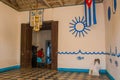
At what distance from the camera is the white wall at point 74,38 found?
706 centimetres

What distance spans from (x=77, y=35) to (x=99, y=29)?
1071 mm

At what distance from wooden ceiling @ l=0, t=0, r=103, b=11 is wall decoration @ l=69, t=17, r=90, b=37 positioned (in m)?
0.89

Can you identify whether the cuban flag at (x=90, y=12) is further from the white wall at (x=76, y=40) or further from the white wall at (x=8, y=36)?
the white wall at (x=8, y=36)

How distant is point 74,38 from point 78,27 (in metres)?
0.57

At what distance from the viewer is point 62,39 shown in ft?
24.8

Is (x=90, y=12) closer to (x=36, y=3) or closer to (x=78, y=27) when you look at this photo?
(x=78, y=27)

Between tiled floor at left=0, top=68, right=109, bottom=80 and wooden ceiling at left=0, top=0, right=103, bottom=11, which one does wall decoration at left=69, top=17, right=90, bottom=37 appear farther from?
tiled floor at left=0, top=68, right=109, bottom=80

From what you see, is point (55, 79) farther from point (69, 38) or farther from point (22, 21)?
point (22, 21)

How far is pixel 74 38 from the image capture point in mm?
7355

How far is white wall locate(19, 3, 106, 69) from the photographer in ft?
23.2

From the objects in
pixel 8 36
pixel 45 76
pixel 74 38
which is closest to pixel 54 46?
pixel 74 38

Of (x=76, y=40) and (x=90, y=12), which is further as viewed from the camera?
(x=76, y=40)

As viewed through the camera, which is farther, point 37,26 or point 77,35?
point 77,35

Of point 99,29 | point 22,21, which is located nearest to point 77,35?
point 99,29
